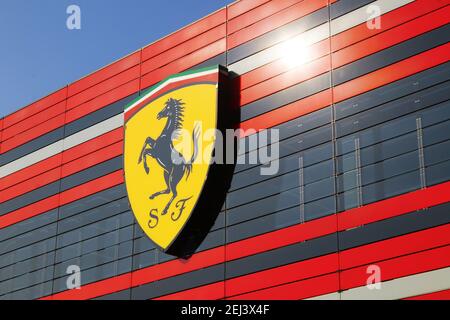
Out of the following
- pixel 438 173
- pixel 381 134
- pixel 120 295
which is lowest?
pixel 120 295

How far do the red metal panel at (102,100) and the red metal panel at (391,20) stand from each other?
10114mm

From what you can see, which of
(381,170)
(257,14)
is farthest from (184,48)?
(381,170)

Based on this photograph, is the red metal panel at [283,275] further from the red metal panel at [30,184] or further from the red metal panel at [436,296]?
the red metal panel at [30,184]

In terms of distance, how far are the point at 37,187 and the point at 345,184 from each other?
16786mm

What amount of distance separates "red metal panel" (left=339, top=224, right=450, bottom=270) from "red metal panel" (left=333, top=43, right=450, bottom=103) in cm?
512

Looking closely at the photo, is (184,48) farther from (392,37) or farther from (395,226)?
(395,226)

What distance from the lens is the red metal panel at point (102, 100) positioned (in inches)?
1449

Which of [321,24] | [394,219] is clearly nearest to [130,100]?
[321,24]

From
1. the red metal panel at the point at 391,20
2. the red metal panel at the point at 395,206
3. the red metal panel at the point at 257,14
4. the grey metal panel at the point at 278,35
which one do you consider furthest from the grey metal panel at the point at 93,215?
the red metal panel at the point at 391,20

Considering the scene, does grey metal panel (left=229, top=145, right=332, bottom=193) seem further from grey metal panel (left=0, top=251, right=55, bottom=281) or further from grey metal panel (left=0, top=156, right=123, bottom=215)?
grey metal panel (left=0, top=251, right=55, bottom=281)

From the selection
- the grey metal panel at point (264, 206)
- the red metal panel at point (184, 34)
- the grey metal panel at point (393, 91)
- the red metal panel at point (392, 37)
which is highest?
the red metal panel at point (184, 34)

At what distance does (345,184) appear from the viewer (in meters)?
28.0

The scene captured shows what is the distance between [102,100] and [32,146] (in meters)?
4.96

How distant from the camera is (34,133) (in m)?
41.0
